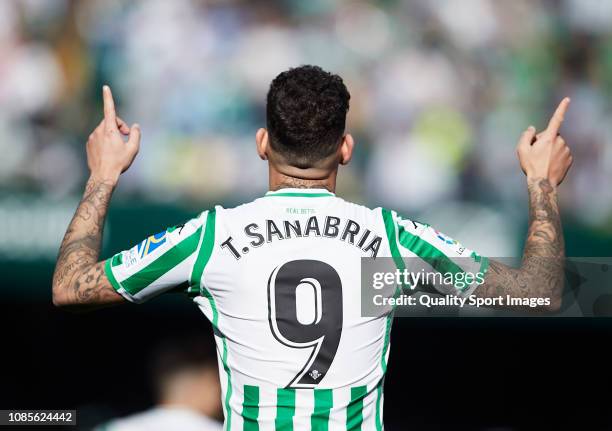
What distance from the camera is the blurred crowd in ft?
17.5

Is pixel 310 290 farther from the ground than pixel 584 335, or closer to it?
farther from the ground

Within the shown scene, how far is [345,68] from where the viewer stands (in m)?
5.41

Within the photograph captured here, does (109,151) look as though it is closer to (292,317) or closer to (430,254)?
(292,317)

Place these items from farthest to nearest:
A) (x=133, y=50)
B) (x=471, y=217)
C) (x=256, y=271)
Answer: (x=133, y=50) → (x=471, y=217) → (x=256, y=271)

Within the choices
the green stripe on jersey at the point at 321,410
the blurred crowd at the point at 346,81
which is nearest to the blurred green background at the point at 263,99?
the blurred crowd at the point at 346,81

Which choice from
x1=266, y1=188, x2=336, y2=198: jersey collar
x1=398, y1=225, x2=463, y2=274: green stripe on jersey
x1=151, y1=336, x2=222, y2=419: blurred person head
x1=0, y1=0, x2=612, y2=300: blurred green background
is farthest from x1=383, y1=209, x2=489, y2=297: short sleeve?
x1=151, y1=336, x2=222, y2=419: blurred person head

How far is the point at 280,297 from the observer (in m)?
2.20

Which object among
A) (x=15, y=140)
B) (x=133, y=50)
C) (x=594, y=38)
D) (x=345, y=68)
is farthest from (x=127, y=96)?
(x=594, y=38)

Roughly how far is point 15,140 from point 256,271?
3.71 metres

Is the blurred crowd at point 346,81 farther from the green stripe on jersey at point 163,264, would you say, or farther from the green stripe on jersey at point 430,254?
the green stripe on jersey at point 163,264

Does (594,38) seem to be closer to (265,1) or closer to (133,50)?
Answer: (265,1)

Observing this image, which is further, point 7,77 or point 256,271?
point 7,77

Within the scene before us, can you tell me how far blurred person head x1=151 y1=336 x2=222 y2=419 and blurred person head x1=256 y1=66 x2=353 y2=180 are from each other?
4.02 m

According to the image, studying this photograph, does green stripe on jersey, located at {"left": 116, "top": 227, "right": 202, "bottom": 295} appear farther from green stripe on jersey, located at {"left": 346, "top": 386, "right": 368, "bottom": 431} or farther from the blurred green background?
the blurred green background
